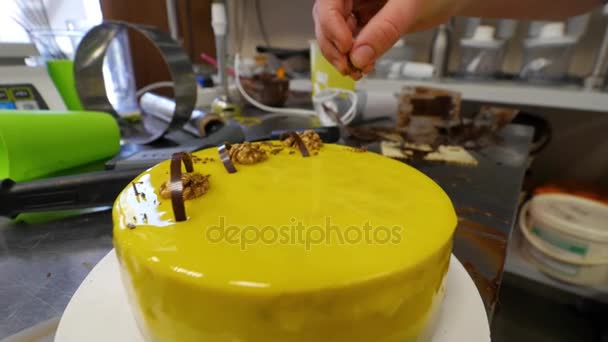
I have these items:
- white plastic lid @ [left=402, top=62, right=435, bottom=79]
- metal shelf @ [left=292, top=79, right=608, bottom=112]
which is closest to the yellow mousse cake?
metal shelf @ [left=292, top=79, right=608, bottom=112]

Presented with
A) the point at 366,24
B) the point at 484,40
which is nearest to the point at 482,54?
the point at 484,40

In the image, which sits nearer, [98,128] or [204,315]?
[204,315]

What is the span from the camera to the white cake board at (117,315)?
0.26 meters

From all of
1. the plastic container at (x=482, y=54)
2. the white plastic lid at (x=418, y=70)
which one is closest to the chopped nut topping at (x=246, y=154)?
the white plastic lid at (x=418, y=70)

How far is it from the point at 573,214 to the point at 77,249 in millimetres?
1154

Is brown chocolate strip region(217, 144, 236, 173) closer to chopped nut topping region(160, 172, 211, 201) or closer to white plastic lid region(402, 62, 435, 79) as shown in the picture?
chopped nut topping region(160, 172, 211, 201)

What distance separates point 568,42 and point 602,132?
467mm

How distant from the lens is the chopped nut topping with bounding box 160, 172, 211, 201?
0.29m

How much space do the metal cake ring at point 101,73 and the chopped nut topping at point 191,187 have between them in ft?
1.71

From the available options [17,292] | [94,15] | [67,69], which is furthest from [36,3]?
[17,292]

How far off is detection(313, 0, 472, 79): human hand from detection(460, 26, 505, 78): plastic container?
3.16ft

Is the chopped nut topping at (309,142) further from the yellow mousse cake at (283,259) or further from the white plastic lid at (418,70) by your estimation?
the white plastic lid at (418,70)

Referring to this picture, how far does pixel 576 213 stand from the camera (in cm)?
90

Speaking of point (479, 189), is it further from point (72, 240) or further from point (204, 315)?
point (72, 240)
